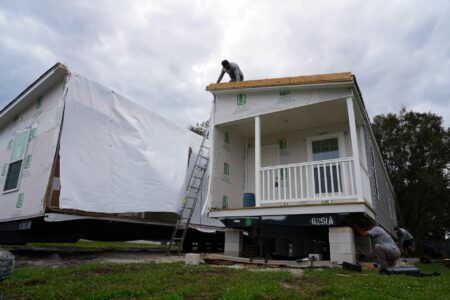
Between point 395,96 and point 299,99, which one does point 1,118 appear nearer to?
point 299,99

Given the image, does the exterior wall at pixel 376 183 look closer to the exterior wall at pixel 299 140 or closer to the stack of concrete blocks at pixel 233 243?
the exterior wall at pixel 299 140

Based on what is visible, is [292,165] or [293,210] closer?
[293,210]

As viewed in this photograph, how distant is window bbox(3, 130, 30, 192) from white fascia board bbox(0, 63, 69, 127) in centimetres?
89

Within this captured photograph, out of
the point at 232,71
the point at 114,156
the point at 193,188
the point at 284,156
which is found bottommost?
the point at 193,188

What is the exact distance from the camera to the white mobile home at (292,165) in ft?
20.9

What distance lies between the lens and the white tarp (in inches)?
254

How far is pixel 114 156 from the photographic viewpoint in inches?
286

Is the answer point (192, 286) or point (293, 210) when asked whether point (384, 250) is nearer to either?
point (293, 210)

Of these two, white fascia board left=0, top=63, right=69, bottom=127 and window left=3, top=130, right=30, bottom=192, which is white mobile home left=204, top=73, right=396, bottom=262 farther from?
window left=3, top=130, right=30, bottom=192

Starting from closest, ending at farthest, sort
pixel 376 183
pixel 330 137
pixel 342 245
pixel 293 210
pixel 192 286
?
1. pixel 192 286
2. pixel 342 245
3. pixel 293 210
4. pixel 330 137
5. pixel 376 183

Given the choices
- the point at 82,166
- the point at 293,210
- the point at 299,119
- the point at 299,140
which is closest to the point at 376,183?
the point at 299,140

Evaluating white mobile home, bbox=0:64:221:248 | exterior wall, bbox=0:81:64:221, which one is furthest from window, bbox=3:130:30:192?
exterior wall, bbox=0:81:64:221

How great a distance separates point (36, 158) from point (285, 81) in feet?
20.1

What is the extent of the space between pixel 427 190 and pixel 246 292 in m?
22.0
